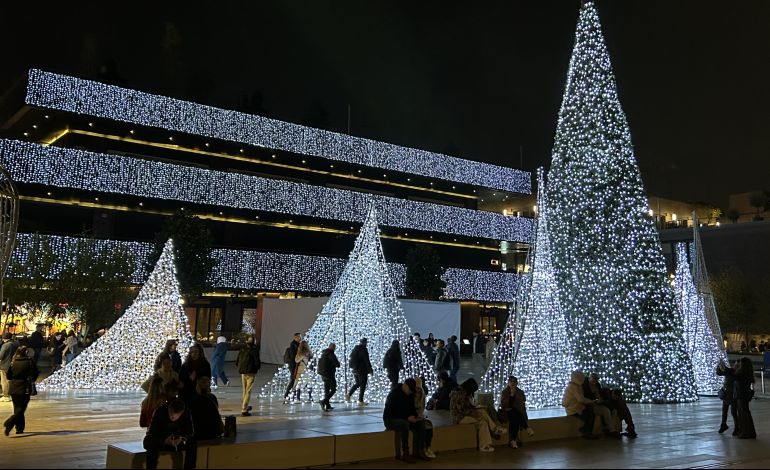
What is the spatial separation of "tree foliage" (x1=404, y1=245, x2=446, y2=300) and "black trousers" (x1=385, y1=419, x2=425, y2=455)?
94.5ft

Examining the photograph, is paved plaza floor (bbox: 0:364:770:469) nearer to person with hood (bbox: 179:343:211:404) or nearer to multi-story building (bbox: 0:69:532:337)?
person with hood (bbox: 179:343:211:404)

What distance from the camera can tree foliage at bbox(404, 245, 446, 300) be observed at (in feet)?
125

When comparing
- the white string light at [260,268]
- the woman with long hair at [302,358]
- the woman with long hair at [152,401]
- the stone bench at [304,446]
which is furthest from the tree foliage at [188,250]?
the woman with long hair at [152,401]

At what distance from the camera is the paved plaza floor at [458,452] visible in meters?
8.80

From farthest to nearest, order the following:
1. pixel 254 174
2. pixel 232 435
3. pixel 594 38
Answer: pixel 254 174 < pixel 594 38 < pixel 232 435

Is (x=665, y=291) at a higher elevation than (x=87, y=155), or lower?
lower

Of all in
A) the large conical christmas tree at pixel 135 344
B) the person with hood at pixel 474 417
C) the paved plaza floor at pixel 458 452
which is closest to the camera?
the paved plaza floor at pixel 458 452

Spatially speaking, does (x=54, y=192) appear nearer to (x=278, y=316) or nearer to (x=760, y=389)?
(x=278, y=316)

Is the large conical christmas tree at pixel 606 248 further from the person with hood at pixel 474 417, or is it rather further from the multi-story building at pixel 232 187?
the multi-story building at pixel 232 187

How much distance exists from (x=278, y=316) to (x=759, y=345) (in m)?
32.9

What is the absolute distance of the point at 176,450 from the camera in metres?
7.46

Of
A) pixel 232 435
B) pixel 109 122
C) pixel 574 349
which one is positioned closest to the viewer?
pixel 232 435

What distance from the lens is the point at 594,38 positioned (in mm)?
17578

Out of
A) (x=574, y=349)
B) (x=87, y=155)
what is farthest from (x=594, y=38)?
(x=87, y=155)
